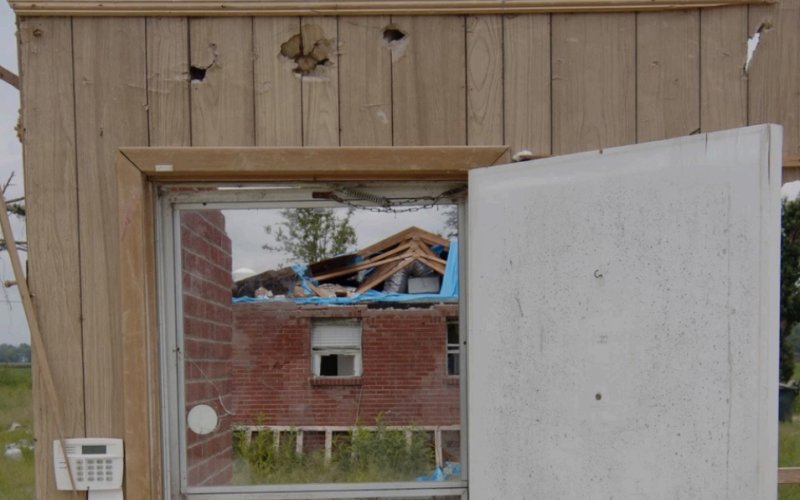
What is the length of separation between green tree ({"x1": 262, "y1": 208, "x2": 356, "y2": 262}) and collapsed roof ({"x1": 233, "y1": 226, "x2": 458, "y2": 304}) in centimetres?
3

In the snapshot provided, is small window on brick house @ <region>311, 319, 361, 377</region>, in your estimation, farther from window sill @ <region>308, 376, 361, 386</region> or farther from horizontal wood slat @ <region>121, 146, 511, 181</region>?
horizontal wood slat @ <region>121, 146, 511, 181</region>

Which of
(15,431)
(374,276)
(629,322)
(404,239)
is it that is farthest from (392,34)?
(15,431)

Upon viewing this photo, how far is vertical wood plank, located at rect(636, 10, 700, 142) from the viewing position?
196cm

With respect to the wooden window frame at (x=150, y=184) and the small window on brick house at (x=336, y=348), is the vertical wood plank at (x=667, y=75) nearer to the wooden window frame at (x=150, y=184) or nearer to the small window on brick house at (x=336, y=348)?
the wooden window frame at (x=150, y=184)

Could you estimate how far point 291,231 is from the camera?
2143mm

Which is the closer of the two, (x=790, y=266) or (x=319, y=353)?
(x=319, y=353)

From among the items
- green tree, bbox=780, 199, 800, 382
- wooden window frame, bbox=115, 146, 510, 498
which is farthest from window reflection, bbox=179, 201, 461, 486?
green tree, bbox=780, 199, 800, 382

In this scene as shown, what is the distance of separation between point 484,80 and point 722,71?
68 cm

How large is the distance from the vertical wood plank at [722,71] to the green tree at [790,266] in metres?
0.49

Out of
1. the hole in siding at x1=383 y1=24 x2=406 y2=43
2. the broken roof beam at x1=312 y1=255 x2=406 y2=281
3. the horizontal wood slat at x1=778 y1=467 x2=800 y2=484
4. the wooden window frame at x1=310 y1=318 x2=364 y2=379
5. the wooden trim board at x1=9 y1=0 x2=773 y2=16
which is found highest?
the wooden trim board at x1=9 y1=0 x2=773 y2=16

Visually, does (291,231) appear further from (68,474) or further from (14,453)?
(14,453)

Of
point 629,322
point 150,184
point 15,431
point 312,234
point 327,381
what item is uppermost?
point 150,184

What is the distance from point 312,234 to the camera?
213cm

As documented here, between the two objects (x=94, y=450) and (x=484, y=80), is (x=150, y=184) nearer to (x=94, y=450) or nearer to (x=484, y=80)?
(x=94, y=450)
